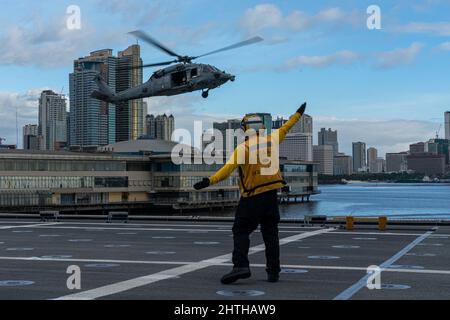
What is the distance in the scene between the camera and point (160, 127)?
17062 cm

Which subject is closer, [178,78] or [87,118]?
[178,78]

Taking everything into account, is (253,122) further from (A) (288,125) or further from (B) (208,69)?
(B) (208,69)

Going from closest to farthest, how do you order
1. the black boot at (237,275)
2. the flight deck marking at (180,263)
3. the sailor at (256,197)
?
the black boot at (237,275), the sailor at (256,197), the flight deck marking at (180,263)

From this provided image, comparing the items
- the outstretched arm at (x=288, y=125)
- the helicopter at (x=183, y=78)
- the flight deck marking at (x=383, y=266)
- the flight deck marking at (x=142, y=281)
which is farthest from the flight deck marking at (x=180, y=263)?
the helicopter at (x=183, y=78)

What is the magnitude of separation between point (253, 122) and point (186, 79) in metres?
26.2

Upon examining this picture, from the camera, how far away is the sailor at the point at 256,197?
996cm

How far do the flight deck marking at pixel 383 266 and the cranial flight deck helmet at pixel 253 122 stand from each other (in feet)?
9.65

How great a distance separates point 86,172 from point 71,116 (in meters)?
65.2

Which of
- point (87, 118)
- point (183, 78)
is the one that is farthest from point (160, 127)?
point (183, 78)

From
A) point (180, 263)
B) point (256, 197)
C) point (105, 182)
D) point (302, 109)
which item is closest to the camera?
point (256, 197)

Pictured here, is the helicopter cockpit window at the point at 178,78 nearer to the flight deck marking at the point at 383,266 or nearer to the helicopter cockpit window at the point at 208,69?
the helicopter cockpit window at the point at 208,69

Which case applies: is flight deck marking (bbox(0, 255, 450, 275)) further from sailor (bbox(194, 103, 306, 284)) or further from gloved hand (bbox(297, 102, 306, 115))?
gloved hand (bbox(297, 102, 306, 115))

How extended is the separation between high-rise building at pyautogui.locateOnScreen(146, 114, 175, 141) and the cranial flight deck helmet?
151 metres

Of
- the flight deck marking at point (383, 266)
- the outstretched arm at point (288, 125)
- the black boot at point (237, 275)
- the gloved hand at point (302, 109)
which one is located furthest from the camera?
the gloved hand at point (302, 109)
